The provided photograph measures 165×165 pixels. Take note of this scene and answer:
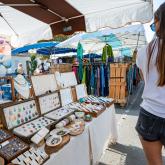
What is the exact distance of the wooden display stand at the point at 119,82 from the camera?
5305mm

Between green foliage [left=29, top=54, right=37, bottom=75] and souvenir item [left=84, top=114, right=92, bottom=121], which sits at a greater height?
green foliage [left=29, top=54, right=37, bottom=75]

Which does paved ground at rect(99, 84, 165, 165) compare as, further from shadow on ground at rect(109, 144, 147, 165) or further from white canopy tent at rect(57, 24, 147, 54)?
white canopy tent at rect(57, 24, 147, 54)

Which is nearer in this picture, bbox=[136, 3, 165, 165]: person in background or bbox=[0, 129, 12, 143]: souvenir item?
bbox=[136, 3, 165, 165]: person in background

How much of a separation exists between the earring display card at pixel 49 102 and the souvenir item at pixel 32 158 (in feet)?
1.84

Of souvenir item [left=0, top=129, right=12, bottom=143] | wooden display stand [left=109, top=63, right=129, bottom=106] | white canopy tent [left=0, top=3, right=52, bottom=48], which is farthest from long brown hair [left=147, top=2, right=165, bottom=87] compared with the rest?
wooden display stand [left=109, top=63, right=129, bottom=106]

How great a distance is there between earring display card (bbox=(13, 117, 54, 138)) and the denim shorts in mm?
803

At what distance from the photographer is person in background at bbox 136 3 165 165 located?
105 centimetres

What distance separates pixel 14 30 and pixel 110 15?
168 cm

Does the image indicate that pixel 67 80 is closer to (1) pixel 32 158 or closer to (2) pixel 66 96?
(2) pixel 66 96

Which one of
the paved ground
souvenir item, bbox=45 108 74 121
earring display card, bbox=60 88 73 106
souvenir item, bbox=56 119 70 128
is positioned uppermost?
earring display card, bbox=60 88 73 106

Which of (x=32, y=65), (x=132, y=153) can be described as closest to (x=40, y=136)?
(x=32, y=65)

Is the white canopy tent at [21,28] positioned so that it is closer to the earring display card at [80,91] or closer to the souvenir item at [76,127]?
the earring display card at [80,91]

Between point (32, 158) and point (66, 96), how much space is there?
1102 mm

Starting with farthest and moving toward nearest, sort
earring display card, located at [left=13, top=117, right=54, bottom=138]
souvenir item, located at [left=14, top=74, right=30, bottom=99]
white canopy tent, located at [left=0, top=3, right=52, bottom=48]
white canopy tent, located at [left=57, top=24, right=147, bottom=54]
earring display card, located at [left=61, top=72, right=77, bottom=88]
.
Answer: white canopy tent, located at [left=57, top=24, right=147, bottom=54] → white canopy tent, located at [left=0, top=3, right=52, bottom=48] → earring display card, located at [left=61, top=72, right=77, bottom=88] → souvenir item, located at [left=14, top=74, right=30, bottom=99] → earring display card, located at [left=13, top=117, right=54, bottom=138]
